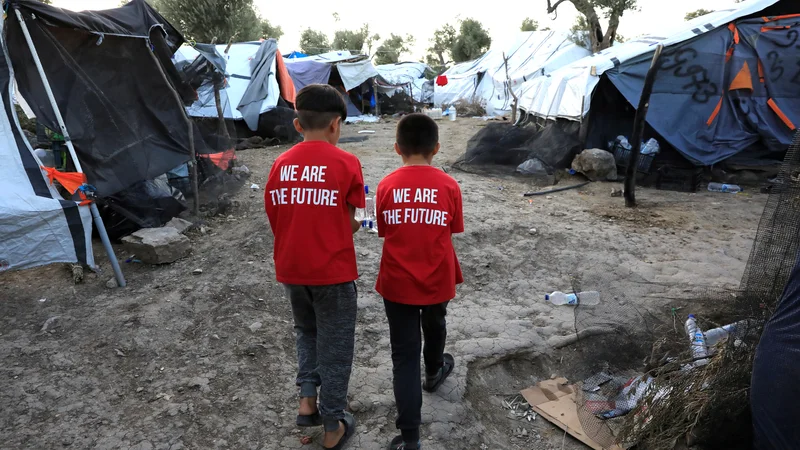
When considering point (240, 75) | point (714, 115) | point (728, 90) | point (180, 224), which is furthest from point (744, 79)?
point (240, 75)

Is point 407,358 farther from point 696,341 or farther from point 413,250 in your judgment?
point 696,341

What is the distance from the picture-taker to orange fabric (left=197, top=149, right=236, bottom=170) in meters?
6.61

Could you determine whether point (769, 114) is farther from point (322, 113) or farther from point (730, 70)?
point (322, 113)

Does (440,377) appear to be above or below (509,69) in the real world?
below

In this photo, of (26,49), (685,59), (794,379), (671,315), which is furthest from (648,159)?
(26,49)

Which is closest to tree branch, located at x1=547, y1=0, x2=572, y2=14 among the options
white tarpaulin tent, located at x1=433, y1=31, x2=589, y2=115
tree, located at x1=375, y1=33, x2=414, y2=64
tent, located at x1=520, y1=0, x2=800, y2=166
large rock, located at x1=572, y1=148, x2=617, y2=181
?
white tarpaulin tent, located at x1=433, y1=31, x2=589, y2=115

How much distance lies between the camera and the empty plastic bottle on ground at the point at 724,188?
780cm

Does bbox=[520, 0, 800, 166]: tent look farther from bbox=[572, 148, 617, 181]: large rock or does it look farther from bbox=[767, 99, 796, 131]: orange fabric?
bbox=[572, 148, 617, 181]: large rock

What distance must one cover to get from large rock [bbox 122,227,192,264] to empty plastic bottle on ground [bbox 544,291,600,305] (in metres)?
3.46

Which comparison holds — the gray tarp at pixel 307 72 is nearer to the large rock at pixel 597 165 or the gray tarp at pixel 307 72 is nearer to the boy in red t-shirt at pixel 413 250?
the large rock at pixel 597 165

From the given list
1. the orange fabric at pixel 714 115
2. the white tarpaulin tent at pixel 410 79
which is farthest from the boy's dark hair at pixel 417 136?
the white tarpaulin tent at pixel 410 79

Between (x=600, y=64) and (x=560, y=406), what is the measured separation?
25.1 ft

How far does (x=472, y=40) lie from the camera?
3512 cm

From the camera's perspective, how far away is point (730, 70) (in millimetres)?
8273
